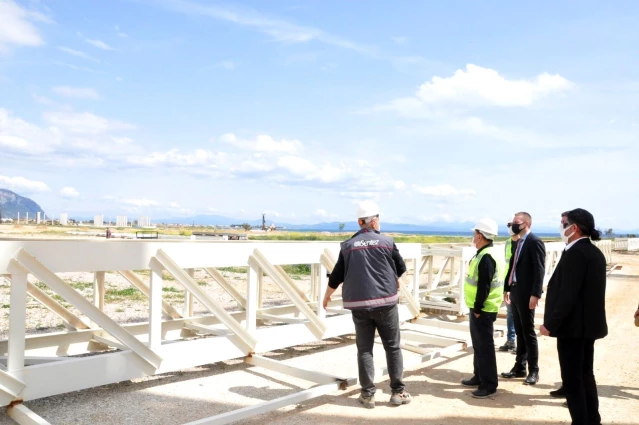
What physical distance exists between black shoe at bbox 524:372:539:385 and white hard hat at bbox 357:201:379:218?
8.90 ft

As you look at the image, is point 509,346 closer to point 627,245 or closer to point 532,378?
point 532,378

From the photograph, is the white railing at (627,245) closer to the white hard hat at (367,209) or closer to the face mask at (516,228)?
the face mask at (516,228)

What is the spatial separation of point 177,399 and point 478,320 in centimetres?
320

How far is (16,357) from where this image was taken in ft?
14.9

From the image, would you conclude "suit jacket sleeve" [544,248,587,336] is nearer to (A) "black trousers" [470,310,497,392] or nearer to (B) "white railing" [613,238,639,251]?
(A) "black trousers" [470,310,497,392]

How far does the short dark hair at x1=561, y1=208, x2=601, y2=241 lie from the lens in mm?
4402

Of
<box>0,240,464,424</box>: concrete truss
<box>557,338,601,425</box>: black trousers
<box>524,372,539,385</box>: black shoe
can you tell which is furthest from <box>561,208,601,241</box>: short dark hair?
<box>0,240,464,424</box>: concrete truss

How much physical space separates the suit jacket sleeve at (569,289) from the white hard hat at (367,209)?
1758 millimetres

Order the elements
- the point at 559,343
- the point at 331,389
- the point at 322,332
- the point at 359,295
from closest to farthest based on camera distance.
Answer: the point at 559,343 → the point at 359,295 → the point at 331,389 → the point at 322,332

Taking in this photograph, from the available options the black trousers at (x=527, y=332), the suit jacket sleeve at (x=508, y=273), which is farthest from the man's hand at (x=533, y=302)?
the suit jacket sleeve at (x=508, y=273)

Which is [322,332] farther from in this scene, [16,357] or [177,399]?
[16,357]

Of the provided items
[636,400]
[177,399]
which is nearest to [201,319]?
[177,399]

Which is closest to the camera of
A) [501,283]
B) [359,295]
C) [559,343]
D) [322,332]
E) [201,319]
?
[559,343]

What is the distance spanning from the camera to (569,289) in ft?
14.1
